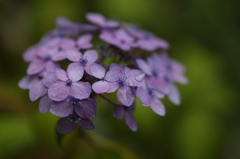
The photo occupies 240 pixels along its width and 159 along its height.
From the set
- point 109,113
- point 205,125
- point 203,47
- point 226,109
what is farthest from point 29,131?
point 203,47

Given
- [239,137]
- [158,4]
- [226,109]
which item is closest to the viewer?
[226,109]

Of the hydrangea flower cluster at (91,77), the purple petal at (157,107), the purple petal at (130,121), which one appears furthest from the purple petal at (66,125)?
the purple petal at (157,107)

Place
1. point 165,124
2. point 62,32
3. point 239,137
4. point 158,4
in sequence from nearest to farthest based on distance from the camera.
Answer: point 62,32 < point 165,124 < point 239,137 < point 158,4

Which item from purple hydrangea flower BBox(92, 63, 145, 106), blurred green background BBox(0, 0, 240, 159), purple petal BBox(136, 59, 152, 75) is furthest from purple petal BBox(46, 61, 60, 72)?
blurred green background BBox(0, 0, 240, 159)

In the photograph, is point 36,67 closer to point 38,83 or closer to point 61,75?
point 38,83

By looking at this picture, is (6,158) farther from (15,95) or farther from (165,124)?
(165,124)

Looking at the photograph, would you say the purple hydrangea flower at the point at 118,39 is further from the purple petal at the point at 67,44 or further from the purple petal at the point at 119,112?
the purple petal at the point at 119,112
